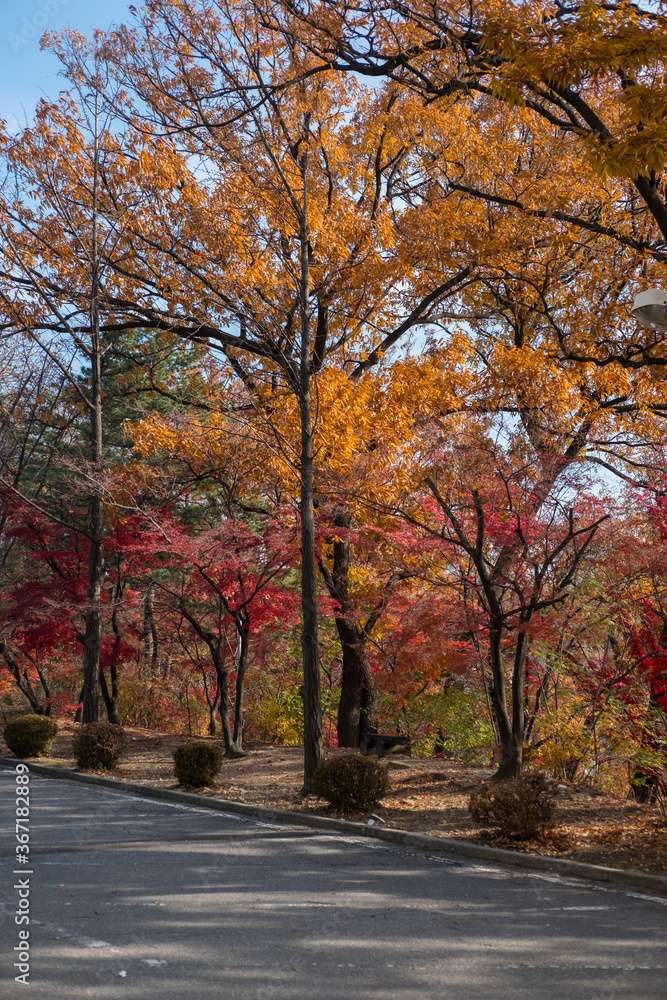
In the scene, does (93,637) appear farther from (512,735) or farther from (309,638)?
(512,735)

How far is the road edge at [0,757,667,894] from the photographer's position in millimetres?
5988

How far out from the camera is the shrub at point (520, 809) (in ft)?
22.7

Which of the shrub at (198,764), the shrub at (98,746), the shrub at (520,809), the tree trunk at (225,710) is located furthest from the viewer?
the tree trunk at (225,710)

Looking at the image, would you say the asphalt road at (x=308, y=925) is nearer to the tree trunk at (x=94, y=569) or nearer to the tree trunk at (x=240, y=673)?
the tree trunk at (x=240, y=673)

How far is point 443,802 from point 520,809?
2.34m

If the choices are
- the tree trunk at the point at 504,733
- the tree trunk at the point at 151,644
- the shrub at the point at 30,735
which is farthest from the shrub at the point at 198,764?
the tree trunk at the point at 151,644

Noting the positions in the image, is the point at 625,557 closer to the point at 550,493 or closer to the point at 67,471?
the point at 550,493

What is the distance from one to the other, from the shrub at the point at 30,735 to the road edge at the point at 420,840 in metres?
3.71

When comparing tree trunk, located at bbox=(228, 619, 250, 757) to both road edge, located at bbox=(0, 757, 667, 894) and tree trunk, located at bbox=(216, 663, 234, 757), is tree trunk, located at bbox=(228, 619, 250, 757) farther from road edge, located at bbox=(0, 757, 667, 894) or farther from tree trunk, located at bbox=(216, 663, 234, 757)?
road edge, located at bbox=(0, 757, 667, 894)

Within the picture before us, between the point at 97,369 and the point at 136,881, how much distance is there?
38.8 ft

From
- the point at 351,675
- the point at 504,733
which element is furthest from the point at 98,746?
the point at 504,733

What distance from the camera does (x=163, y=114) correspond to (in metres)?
12.4

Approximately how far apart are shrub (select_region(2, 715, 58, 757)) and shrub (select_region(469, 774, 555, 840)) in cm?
977

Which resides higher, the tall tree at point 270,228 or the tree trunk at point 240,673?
the tall tree at point 270,228
